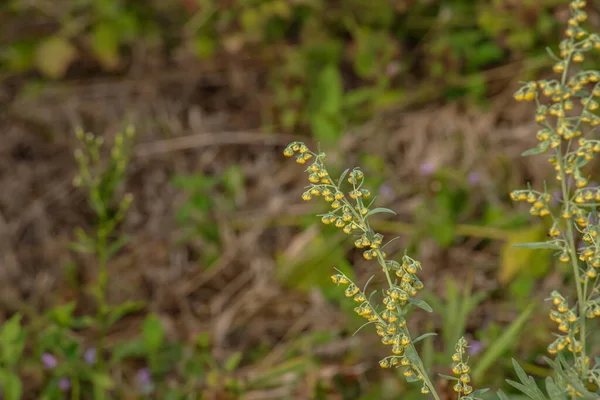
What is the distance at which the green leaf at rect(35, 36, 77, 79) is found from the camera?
143 inches

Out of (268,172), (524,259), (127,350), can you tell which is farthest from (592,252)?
(268,172)

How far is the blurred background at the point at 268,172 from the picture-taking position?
8.74ft

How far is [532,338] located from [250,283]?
115 centimetres

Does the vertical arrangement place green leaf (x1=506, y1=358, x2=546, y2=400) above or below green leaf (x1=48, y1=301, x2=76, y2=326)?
above

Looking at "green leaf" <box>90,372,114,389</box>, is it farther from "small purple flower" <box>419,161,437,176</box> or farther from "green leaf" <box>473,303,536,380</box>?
"small purple flower" <box>419,161,437,176</box>

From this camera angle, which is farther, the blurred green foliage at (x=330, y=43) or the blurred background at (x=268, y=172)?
the blurred green foliage at (x=330, y=43)

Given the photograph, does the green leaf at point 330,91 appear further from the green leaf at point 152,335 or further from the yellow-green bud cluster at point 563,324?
the yellow-green bud cluster at point 563,324

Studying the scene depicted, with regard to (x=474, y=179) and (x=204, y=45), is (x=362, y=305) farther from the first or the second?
(x=204, y=45)

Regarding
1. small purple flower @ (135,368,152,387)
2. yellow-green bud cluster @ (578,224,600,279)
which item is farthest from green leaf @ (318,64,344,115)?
yellow-green bud cluster @ (578,224,600,279)

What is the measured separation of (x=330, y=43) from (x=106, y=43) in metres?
1.10

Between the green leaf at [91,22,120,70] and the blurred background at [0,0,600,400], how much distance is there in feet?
0.03

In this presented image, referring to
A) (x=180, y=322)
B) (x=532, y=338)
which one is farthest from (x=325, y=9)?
(x=532, y=338)

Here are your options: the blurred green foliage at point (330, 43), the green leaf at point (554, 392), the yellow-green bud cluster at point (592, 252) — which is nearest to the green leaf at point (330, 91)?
the blurred green foliage at point (330, 43)

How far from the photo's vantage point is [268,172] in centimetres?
350
